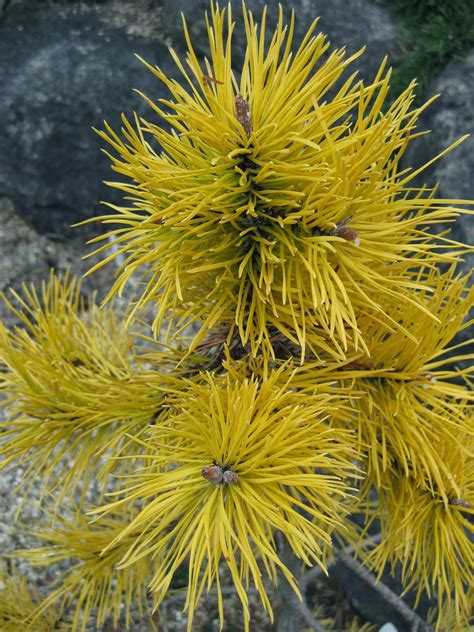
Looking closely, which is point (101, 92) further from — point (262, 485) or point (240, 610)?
point (262, 485)

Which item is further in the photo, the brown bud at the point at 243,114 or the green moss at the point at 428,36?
the green moss at the point at 428,36

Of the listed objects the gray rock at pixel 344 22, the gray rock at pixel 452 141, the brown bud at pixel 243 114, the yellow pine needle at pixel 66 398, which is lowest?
the yellow pine needle at pixel 66 398

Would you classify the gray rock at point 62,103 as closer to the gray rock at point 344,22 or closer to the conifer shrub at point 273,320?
the gray rock at point 344,22

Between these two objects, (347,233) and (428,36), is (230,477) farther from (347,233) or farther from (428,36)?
(428,36)

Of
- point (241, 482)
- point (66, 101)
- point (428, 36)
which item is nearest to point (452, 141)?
point (428, 36)

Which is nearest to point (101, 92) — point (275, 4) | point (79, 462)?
point (275, 4)

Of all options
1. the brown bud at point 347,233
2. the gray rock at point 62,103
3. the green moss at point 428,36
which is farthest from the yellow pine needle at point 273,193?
the gray rock at point 62,103
